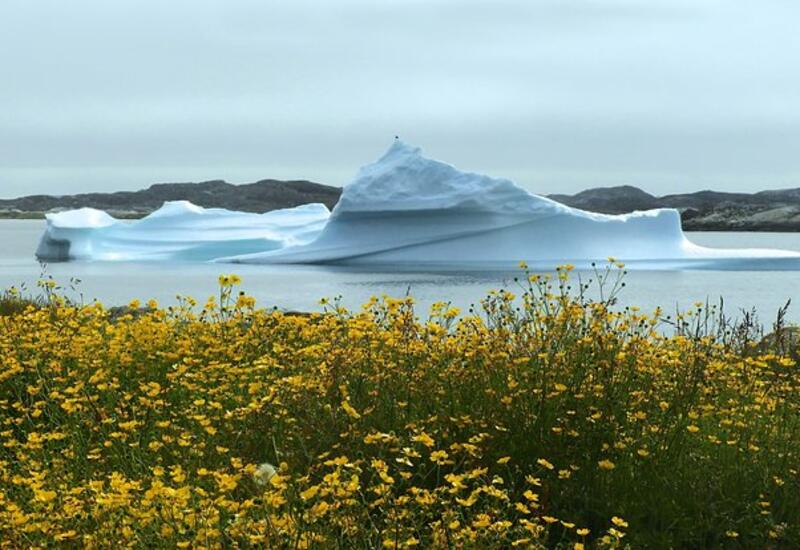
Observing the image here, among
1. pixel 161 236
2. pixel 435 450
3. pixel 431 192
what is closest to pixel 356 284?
pixel 431 192

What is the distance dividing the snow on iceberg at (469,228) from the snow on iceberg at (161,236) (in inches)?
278

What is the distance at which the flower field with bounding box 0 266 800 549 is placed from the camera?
365 centimetres

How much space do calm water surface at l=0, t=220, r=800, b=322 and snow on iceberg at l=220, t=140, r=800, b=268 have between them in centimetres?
93

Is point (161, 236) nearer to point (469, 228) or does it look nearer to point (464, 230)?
point (464, 230)

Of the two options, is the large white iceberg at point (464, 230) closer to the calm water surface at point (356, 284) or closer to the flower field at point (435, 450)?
the calm water surface at point (356, 284)

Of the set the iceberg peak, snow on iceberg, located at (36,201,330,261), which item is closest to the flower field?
the iceberg peak

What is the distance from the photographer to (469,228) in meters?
38.2

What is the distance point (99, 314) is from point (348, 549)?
623 cm

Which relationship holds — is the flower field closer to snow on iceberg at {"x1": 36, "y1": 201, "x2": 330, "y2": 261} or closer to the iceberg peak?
the iceberg peak

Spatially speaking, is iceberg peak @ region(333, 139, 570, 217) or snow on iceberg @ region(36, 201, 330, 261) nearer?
iceberg peak @ region(333, 139, 570, 217)

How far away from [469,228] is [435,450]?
33.5 meters

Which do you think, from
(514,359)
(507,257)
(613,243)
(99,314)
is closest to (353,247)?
(507,257)

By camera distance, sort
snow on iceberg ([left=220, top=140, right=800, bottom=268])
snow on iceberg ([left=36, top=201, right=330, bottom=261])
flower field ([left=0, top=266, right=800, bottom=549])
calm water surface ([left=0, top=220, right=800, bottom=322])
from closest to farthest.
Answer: flower field ([left=0, top=266, right=800, bottom=549]), calm water surface ([left=0, top=220, right=800, bottom=322]), snow on iceberg ([left=220, top=140, right=800, bottom=268]), snow on iceberg ([left=36, top=201, right=330, bottom=261])

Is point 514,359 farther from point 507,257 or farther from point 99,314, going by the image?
point 507,257
